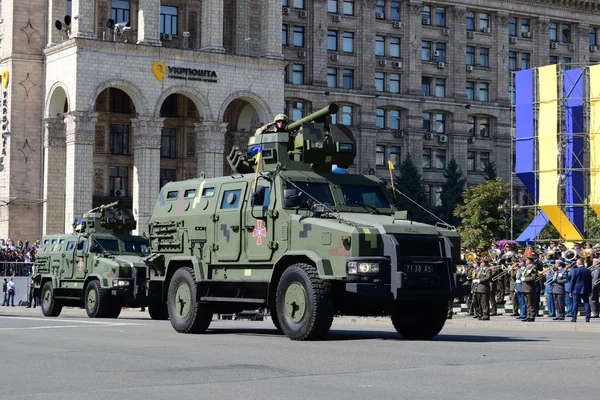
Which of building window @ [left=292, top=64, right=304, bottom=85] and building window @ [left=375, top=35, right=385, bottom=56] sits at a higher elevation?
building window @ [left=375, top=35, right=385, bottom=56]

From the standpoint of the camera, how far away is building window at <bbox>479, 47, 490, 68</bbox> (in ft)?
275

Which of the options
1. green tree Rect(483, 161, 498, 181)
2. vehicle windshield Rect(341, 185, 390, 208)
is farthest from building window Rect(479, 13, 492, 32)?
vehicle windshield Rect(341, 185, 390, 208)

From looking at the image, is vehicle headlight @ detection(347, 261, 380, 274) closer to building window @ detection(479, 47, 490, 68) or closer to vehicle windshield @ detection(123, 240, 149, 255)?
vehicle windshield @ detection(123, 240, 149, 255)

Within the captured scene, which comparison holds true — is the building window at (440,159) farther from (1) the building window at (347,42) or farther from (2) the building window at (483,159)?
(1) the building window at (347,42)

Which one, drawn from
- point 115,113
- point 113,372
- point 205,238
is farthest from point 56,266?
point 115,113

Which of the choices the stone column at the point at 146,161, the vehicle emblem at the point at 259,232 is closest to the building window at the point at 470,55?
the stone column at the point at 146,161

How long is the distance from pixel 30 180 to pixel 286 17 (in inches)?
878

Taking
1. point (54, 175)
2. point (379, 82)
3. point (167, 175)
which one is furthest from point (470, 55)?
point (54, 175)

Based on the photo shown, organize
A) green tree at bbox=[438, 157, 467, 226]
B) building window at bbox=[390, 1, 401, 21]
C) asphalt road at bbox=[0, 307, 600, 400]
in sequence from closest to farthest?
asphalt road at bbox=[0, 307, 600, 400], green tree at bbox=[438, 157, 467, 226], building window at bbox=[390, 1, 401, 21]

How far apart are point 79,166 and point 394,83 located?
29.5 metres

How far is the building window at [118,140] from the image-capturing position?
214 ft

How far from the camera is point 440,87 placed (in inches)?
3231

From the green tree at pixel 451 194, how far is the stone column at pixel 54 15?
29.3 meters

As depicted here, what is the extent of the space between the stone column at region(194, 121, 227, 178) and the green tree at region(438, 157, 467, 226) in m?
21.3
